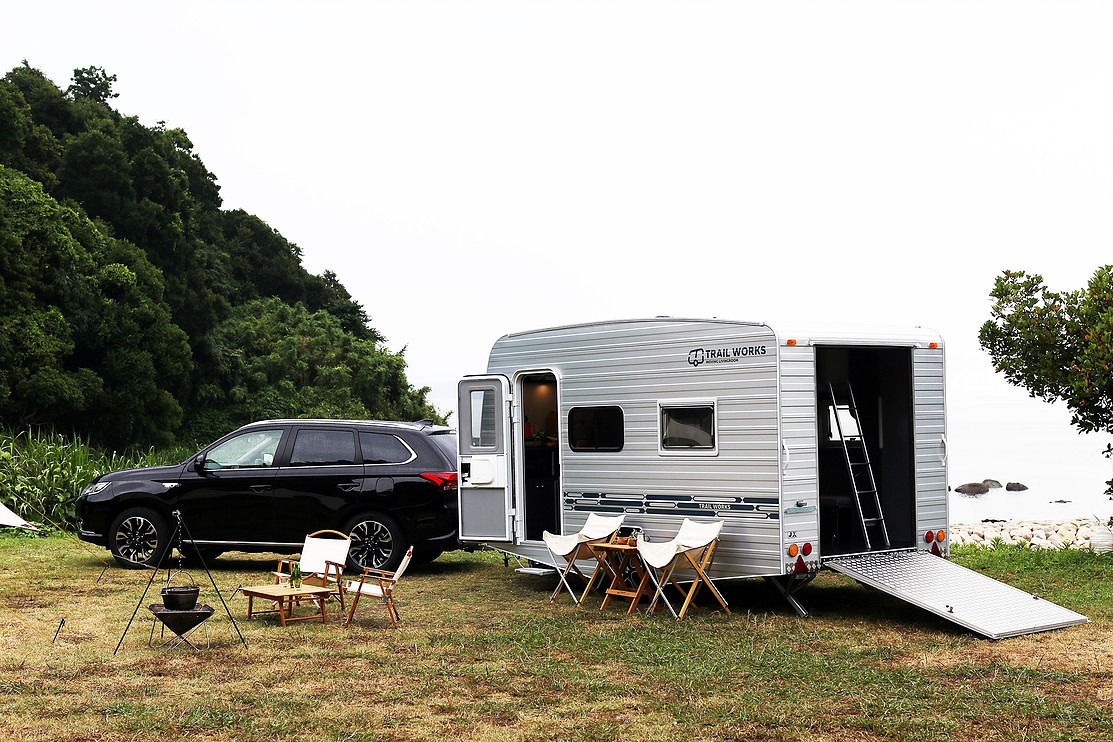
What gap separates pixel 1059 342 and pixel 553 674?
7968 mm

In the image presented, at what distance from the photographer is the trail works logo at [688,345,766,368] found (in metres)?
8.59

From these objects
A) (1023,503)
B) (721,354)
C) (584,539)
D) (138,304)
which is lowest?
(1023,503)

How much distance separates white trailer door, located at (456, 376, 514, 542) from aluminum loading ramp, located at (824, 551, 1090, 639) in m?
2.98

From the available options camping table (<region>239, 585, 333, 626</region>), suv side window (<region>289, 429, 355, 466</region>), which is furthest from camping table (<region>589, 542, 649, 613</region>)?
suv side window (<region>289, 429, 355, 466</region>)

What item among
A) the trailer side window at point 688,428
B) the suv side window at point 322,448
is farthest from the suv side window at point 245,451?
the trailer side window at point 688,428

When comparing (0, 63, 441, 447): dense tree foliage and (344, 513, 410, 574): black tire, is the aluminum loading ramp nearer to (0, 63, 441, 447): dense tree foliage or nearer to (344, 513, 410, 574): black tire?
(344, 513, 410, 574): black tire

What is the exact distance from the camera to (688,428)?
9.05m

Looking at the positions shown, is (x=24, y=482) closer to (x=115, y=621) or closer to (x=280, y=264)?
(x=115, y=621)

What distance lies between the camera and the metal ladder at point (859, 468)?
377 inches

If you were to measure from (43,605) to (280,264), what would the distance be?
126 feet

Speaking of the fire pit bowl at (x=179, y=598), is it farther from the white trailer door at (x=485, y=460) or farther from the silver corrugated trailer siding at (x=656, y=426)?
the silver corrugated trailer siding at (x=656, y=426)

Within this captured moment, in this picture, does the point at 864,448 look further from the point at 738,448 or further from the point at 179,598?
the point at 179,598

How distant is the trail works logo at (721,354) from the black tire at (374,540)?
3577 mm

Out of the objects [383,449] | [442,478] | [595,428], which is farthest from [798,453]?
[383,449]
